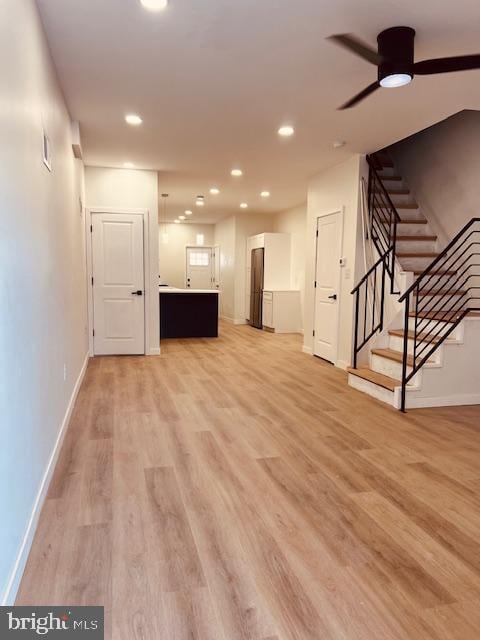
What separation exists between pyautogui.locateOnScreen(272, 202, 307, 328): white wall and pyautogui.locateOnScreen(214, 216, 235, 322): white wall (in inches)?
64.8

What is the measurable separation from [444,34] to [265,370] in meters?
4.05

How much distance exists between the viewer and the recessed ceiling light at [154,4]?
2498mm

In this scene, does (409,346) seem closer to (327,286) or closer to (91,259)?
(327,286)

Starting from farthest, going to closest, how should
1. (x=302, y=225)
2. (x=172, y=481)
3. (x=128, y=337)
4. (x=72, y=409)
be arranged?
(x=302, y=225) < (x=128, y=337) < (x=72, y=409) < (x=172, y=481)

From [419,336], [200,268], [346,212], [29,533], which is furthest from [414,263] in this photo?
[200,268]

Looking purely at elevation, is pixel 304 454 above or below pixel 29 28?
below

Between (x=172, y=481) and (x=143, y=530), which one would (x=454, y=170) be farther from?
(x=143, y=530)

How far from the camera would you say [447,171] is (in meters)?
5.67

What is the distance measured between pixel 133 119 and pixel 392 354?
12.2 ft

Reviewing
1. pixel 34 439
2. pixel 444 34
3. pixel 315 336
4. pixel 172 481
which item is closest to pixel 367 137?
pixel 444 34

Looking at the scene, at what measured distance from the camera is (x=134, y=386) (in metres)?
4.80

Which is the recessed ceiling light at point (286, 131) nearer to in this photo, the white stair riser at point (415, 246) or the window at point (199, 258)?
the white stair riser at point (415, 246)

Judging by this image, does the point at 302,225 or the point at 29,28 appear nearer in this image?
the point at 29,28

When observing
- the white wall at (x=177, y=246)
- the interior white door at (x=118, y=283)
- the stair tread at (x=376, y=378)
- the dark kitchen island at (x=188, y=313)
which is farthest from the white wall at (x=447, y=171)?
the white wall at (x=177, y=246)
